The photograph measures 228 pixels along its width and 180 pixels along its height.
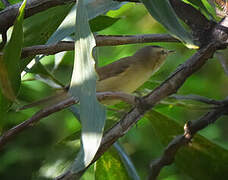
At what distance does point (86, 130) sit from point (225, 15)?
293 mm

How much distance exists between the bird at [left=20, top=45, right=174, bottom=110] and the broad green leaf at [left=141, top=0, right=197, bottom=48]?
1.96ft

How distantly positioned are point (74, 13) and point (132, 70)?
625mm

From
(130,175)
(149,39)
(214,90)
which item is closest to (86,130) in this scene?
(149,39)

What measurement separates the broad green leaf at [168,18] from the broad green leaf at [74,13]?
154 millimetres

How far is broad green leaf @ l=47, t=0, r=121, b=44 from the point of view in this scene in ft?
2.36

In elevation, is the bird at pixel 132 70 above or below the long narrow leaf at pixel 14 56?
below

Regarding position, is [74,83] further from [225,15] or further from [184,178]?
[184,178]

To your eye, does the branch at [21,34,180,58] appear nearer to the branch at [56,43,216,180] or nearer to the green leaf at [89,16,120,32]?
the branch at [56,43,216,180]

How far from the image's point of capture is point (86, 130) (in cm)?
57

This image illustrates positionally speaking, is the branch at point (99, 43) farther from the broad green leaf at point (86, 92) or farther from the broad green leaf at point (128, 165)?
the broad green leaf at point (128, 165)

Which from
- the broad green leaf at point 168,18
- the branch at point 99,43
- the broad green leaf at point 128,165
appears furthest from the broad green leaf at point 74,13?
the broad green leaf at point 128,165

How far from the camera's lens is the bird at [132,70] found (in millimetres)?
1250

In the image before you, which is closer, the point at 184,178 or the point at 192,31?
the point at 192,31

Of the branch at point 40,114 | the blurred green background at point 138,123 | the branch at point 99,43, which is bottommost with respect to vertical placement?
the blurred green background at point 138,123
